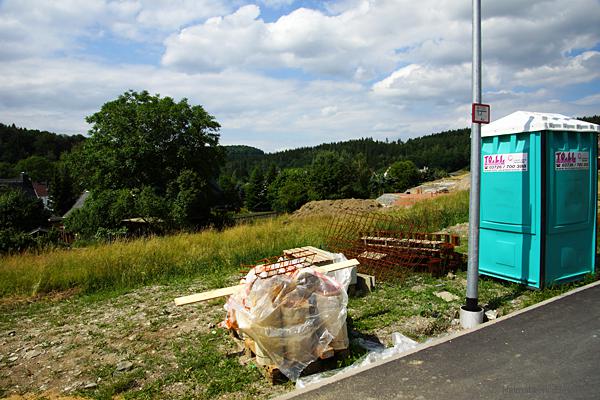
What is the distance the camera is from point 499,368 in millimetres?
3914

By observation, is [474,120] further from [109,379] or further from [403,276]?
[109,379]

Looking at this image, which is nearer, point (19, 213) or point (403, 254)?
point (403, 254)

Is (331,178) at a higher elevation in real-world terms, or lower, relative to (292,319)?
higher

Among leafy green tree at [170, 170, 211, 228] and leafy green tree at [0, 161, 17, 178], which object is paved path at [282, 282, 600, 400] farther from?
leafy green tree at [0, 161, 17, 178]

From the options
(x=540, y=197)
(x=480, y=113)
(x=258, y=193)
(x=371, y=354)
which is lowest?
(x=258, y=193)

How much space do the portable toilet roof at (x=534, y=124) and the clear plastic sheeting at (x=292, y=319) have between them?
401cm

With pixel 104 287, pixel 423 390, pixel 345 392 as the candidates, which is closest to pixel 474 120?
pixel 423 390

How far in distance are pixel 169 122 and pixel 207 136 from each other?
330 centimetres

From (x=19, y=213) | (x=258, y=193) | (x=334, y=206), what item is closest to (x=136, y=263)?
(x=334, y=206)

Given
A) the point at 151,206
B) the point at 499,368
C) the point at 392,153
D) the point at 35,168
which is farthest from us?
the point at 392,153

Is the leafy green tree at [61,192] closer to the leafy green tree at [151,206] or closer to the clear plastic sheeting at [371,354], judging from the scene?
the leafy green tree at [151,206]

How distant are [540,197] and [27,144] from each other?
446 feet

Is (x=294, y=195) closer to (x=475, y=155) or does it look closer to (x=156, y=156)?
(x=156, y=156)

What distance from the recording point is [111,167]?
30109 mm
